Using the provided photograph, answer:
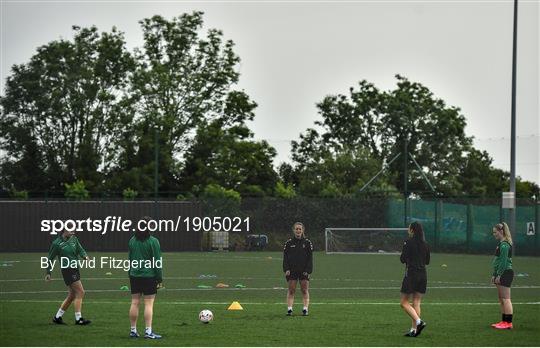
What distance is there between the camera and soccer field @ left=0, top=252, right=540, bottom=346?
19500 mm

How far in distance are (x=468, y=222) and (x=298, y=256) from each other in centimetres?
3739

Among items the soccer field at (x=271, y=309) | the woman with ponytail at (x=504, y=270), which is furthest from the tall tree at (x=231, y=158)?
the woman with ponytail at (x=504, y=270)

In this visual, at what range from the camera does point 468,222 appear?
60.1 meters

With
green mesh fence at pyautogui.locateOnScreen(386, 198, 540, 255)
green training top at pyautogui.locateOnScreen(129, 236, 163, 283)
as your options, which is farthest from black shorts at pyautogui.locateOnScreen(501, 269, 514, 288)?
green mesh fence at pyautogui.locateOnScreen(386, 198, 540, 255)

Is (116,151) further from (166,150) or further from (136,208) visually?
(136,208)

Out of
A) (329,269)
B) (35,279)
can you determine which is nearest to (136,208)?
(329,269)

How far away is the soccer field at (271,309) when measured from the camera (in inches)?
768

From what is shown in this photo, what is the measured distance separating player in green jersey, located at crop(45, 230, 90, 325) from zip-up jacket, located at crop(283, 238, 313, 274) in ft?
14.5

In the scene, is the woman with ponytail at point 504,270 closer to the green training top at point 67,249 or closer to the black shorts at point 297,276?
the black shorts at point 297,276

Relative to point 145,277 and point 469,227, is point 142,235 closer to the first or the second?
point 145,277

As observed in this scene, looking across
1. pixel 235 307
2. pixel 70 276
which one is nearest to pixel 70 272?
pixel 70 276

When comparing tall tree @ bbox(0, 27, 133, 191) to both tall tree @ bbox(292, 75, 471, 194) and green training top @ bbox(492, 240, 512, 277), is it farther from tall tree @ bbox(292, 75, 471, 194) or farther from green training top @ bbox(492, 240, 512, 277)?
green training top @ bbox(492, 240, 512, 277)

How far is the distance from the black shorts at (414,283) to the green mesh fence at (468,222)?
3785cm

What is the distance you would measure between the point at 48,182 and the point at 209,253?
2432 centimetres
